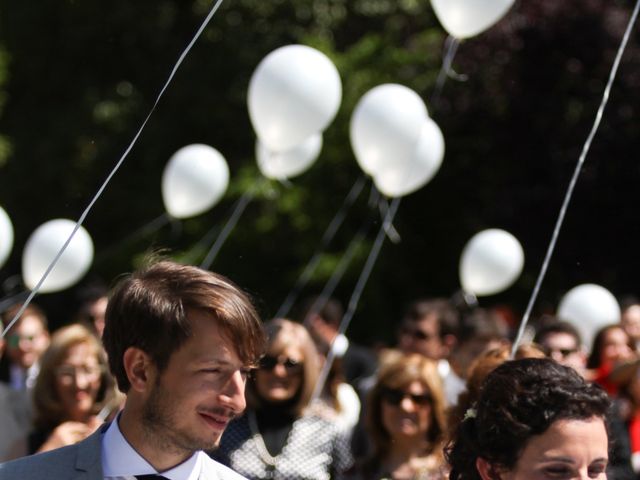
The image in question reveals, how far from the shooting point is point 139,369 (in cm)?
272

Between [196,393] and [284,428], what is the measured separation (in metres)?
2.78

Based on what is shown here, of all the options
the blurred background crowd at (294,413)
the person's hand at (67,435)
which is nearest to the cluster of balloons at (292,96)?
the blurred background crowd at (294,413)

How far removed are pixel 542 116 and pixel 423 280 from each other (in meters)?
2.97

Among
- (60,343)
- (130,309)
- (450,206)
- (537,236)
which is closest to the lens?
(130,309)

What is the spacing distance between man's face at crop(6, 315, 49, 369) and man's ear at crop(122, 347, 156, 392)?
440 cm

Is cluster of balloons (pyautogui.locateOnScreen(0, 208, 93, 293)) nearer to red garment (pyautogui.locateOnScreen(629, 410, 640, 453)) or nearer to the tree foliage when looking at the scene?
red garment (pyautogui.locateOnScreen(629, 410, 640, 453))

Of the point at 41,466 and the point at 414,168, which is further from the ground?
the point at 41,466

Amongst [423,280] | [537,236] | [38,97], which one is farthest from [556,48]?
[38,97]

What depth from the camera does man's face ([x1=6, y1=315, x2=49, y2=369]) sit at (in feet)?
22.9

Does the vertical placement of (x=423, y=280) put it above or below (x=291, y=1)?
below

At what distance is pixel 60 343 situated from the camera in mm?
5223

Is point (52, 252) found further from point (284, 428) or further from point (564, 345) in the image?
point (564, 345)

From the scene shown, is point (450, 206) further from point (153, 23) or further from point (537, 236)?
point (153, 23)

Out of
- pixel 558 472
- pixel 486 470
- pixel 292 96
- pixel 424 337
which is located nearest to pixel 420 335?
pixel 424 337
